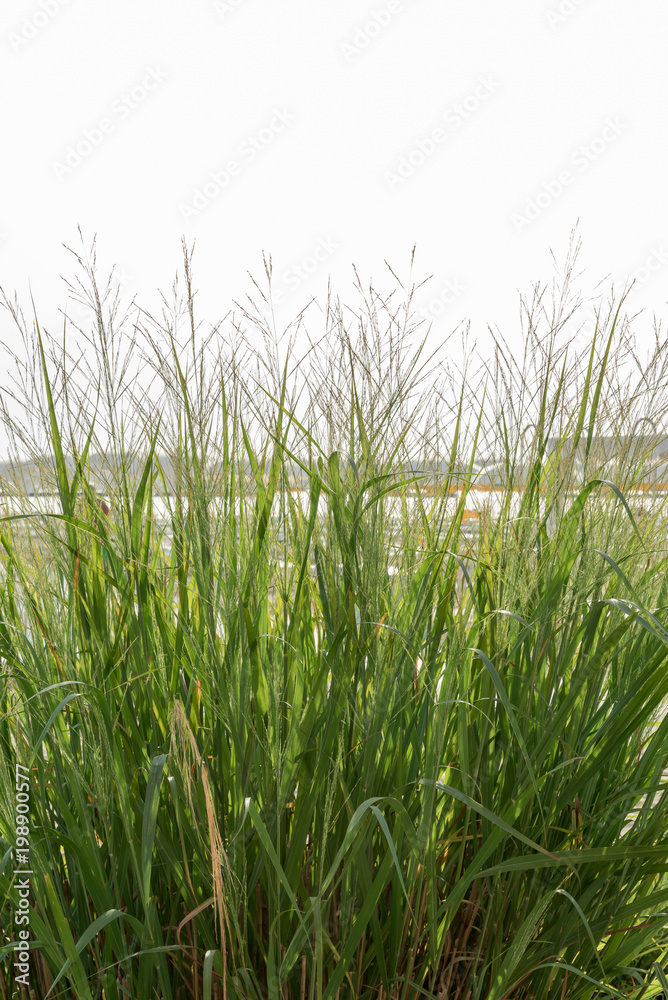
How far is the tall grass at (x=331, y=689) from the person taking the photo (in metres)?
0.83

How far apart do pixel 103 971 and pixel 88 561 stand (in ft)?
1.73

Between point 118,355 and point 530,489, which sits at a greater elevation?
point 118,355

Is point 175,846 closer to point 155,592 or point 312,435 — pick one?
point 155,592

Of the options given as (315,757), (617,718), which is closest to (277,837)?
(315,757)

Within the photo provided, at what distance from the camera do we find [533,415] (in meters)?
1.07

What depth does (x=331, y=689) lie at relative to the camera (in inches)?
35.0

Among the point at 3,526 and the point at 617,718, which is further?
the point at 3,526

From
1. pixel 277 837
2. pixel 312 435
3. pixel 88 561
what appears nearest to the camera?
pixel 277 837

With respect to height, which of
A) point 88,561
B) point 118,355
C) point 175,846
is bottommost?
point 175,846

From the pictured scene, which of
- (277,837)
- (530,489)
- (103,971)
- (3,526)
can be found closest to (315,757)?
(277,837)

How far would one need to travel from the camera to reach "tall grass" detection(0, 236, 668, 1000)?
834 millimetres

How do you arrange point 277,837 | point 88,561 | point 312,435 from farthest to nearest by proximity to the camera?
point 312,435, point 88,561, point 277,837

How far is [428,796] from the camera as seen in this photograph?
2.69 ft

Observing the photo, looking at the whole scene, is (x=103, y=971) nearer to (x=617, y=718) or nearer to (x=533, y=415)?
(x=617, y=718)
